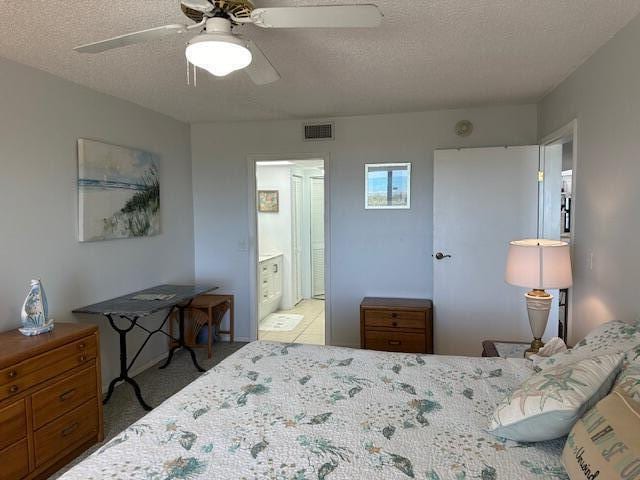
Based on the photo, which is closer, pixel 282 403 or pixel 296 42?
pixel 282 403

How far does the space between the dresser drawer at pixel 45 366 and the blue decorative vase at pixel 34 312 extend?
7.5 inches

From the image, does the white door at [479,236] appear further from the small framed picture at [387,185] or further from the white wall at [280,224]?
the white wall at [280,224]

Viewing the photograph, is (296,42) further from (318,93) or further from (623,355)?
(623,355)

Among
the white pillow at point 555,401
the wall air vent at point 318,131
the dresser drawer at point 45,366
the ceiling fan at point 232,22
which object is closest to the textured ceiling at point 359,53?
the ceiling fan at point 232,22

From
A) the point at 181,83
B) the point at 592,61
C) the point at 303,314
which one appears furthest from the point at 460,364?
the point at 303,314

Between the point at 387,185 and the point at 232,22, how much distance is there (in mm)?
2660

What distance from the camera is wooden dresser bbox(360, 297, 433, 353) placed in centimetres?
379

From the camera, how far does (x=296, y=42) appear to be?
2.36m

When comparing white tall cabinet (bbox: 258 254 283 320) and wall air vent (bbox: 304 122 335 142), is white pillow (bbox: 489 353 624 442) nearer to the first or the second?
wall air vent (bbox: 304 122 335 142)

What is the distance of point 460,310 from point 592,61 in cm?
210

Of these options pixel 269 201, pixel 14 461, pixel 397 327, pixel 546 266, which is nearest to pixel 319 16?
pixel 546 266

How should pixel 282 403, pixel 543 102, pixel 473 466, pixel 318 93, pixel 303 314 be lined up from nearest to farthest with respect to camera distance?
pixel 473 466
pixel 282 403
pixel 318 93
pixel 543 102
pixel 303 314

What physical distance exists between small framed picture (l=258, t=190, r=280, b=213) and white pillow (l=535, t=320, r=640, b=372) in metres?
4.78

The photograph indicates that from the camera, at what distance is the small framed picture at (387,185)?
13.5ft
